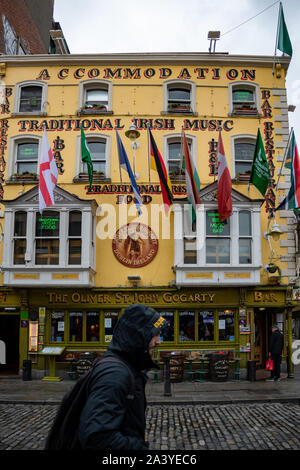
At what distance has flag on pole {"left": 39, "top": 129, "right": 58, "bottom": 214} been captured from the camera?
46.5ft

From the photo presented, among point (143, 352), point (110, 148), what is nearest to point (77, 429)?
point (143, 352)

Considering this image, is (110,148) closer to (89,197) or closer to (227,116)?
(89,197)

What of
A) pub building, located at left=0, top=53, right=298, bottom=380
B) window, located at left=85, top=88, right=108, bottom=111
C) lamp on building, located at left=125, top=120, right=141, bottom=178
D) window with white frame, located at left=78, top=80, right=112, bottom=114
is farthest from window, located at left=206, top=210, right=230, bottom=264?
window, located at left=85, top=88, right=108, bottom=111

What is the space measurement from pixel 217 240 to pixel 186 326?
355 cm

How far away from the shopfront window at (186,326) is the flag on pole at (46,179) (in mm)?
6610

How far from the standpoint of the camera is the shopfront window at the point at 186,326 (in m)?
16.2

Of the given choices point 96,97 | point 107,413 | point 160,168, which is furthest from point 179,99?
point 107,413

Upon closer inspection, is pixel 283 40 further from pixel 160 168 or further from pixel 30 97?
pixel 30 97

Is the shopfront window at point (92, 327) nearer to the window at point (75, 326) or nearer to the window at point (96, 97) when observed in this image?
the window at point (75, 326)

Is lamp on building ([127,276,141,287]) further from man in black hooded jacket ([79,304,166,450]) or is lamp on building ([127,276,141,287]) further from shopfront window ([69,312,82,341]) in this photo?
man in black hooded jacket ([79,304,166,450])

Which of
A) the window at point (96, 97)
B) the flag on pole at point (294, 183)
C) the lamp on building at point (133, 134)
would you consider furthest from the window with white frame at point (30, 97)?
the flag on pole at point (294, 183)

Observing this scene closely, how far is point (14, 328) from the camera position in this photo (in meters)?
19.8

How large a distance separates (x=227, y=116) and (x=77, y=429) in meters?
16.6

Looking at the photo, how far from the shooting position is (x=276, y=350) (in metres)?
14.9
